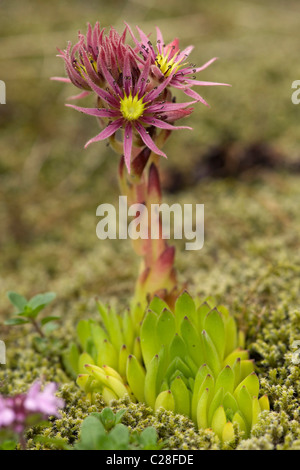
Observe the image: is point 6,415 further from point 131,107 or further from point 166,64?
point 166,64

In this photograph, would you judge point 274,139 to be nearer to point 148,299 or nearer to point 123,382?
point 148,299

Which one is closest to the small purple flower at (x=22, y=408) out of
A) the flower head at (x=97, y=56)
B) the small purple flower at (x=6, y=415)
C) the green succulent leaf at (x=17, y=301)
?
the small purple flower at (x=6, y=415)

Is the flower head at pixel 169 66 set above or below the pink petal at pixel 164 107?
above

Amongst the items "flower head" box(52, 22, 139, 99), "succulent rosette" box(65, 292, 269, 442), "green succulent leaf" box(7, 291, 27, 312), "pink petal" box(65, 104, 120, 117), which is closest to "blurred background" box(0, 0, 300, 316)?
"succulent rosette" box(65, 292, 269, 442)

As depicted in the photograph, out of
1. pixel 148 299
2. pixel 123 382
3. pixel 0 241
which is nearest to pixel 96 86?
pixel 148 299

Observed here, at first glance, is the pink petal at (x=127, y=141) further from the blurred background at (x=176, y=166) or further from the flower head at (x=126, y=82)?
the blurred background at (x=176, y=166)

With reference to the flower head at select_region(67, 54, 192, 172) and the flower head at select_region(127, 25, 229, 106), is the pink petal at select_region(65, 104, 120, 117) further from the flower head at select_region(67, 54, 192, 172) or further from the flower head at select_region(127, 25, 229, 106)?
the flower head at select_region(127, 25, 229, 106)
